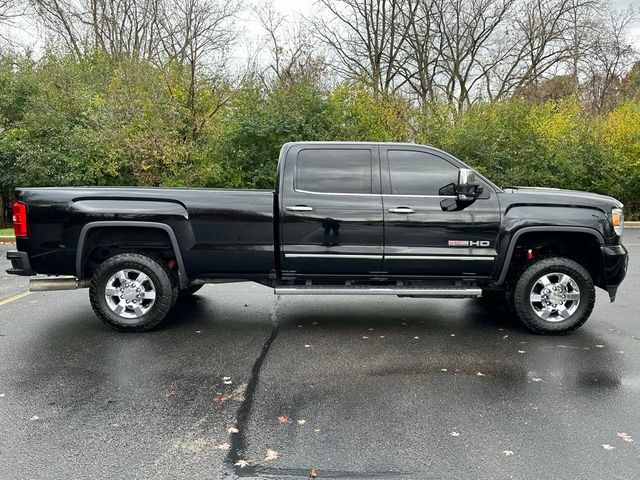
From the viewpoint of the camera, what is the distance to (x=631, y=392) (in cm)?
421

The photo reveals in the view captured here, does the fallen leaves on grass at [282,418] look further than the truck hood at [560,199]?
No

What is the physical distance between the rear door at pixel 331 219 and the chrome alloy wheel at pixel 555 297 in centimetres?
174

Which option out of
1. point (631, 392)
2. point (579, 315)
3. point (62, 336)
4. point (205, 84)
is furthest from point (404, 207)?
point (205, 84)

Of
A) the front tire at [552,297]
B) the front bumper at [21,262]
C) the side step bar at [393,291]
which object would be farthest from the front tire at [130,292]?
the front tire at [552,297]

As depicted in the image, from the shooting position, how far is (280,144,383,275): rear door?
5586mm

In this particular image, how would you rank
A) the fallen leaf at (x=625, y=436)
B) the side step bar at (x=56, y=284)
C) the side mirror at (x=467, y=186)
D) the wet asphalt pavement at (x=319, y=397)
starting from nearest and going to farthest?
the wet asphalt pavement at (x=319, y=397) < the fallen leaf at (x=625, y=436) < the side mirror at (x=467, y=186) < the side step bar at (x=56, y=284)

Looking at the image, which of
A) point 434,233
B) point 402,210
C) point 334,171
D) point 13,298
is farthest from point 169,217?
point 13,298

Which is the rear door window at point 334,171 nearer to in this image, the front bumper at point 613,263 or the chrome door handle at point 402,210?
the chrome door handle at point 402,210

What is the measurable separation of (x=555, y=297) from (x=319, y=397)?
3.03 meters

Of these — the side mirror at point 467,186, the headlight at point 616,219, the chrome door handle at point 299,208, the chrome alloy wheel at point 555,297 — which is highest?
→ the side mirror at point 467,186

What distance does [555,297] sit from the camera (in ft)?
18.6

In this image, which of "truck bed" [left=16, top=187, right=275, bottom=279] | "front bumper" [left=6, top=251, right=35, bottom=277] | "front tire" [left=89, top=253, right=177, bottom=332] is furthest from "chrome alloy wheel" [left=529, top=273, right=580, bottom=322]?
"front bumper" [left=6, top=251, right=35, bottom=277]

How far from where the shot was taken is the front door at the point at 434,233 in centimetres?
560

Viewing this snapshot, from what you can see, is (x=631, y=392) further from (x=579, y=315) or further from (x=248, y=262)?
(x=248, y=262)
